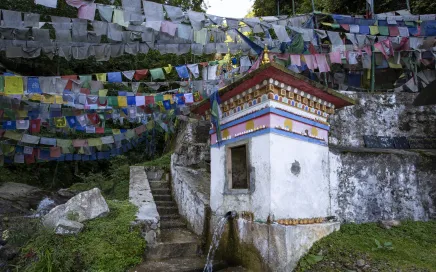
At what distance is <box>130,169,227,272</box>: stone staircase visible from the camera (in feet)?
19.3

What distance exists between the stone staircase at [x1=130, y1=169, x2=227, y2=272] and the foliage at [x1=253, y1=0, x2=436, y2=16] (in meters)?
13.9

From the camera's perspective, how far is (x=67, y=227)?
5586 mm

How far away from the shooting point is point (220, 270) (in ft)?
19.0

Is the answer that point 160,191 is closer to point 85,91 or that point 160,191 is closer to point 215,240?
point 215,240

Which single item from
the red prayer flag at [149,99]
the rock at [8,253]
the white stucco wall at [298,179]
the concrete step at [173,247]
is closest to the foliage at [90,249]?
the concrete step at [173,247]

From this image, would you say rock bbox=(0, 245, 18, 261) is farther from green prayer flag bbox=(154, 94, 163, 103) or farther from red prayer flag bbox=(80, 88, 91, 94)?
green prayer flag bbox=(154, 94, 163, 103)

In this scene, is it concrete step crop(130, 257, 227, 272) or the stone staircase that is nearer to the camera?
concrete step crop(130, 257, 227, 272)

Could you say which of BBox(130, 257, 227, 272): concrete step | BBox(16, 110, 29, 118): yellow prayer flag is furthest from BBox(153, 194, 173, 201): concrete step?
BBox(16, 110, 29, 118): yellow prayer flag

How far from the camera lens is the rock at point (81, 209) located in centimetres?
600

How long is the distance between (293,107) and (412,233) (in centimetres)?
346

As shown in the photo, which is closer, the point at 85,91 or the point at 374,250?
the point at 374,250

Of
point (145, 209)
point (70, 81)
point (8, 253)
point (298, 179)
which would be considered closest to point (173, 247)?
point (145, 209)

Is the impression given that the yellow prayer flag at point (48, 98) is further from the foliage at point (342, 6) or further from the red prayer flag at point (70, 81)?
the foliage at point (342, 6)

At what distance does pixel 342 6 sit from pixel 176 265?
51.7 feet
